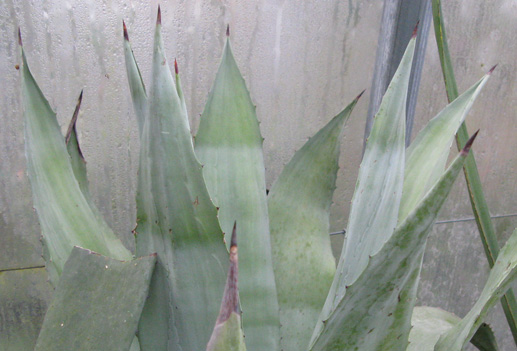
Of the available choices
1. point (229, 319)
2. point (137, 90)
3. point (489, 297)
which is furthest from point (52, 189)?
point (489, 297)

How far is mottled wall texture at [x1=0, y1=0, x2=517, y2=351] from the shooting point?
65 centimetres

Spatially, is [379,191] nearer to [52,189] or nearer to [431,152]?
[431,152]

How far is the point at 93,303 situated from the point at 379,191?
0.76ft

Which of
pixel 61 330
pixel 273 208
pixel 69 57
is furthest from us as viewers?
pixel 69 57

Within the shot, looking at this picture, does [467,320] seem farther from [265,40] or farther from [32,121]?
[265,40]

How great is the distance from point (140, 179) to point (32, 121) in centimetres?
11

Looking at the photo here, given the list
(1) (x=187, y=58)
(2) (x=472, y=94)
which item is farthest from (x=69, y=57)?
(2) (x=472, y=94)

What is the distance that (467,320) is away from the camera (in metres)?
0.32

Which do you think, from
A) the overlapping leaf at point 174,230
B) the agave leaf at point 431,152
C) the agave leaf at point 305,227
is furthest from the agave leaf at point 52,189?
the agave leaf at point 431,152

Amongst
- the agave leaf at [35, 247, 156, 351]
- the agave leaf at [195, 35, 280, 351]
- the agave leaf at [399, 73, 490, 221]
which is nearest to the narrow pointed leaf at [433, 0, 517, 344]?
the agave leaf at [399, 73, 490, 221]

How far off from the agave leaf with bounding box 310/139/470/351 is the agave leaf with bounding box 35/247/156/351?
13 cm

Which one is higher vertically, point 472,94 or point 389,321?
point 472,94

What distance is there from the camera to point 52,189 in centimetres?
37

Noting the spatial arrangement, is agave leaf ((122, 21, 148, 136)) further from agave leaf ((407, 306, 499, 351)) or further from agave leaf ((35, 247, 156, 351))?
agave leaf ((407, 306, 499, 351))
